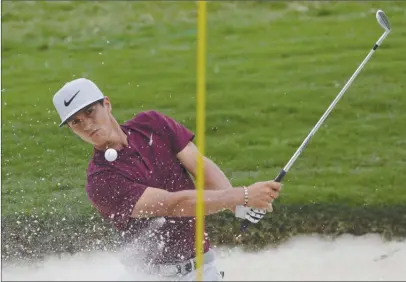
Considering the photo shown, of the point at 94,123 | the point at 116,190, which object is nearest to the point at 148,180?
the point at 116,190

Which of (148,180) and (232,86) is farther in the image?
(232,86)

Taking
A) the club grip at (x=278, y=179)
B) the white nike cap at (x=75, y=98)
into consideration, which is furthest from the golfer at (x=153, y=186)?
the club grip at (x=278, y=179)

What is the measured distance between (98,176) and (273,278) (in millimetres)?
Result: 1703

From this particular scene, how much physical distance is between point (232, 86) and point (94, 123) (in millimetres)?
3828

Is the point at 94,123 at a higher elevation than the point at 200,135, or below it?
higher

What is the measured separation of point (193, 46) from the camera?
304 inches

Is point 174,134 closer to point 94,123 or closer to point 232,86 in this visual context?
point 94,123

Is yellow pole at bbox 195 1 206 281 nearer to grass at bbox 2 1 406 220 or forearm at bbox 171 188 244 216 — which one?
forearm at bbox 171 188 244 216

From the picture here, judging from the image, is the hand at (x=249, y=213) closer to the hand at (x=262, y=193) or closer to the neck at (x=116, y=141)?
the hand at (x=262, y=193)

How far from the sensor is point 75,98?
330cm

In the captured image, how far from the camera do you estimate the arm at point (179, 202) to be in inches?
125

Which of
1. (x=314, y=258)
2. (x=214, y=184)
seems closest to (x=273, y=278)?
(x=314, y=258)

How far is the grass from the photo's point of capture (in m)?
5.86

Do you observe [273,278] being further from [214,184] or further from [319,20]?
[319,20]
